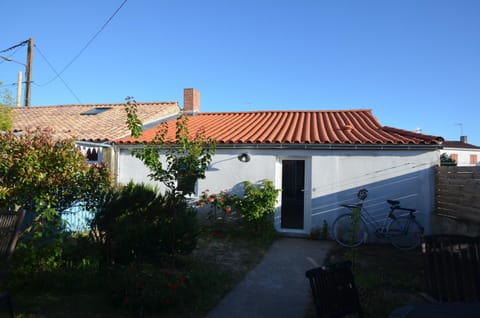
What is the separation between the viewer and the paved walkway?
4.72 meters

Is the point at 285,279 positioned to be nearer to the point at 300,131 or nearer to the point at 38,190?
the point at 38,190

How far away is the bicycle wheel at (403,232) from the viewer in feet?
28.6

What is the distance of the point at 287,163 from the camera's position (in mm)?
16672

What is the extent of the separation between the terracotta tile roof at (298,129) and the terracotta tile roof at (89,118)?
118cm

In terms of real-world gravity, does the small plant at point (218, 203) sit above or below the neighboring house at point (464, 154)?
below

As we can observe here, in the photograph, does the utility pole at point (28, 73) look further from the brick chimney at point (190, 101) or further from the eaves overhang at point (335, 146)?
the eaves overhang at point (335, 146)

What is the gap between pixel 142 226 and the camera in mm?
5918

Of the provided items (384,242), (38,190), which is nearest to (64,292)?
(38,190)

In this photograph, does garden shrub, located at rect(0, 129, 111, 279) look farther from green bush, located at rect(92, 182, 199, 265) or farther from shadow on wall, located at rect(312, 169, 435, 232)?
shadow on wall, located at rect(312, 169, 435, 232)

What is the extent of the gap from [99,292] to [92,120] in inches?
457

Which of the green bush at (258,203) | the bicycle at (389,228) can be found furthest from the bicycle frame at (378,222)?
the green bush at (258,203)

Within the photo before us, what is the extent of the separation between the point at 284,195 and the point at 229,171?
702 cm

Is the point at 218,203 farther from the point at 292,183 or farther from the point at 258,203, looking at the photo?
the point at 292,183

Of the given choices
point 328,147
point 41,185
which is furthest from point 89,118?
point 328,147
